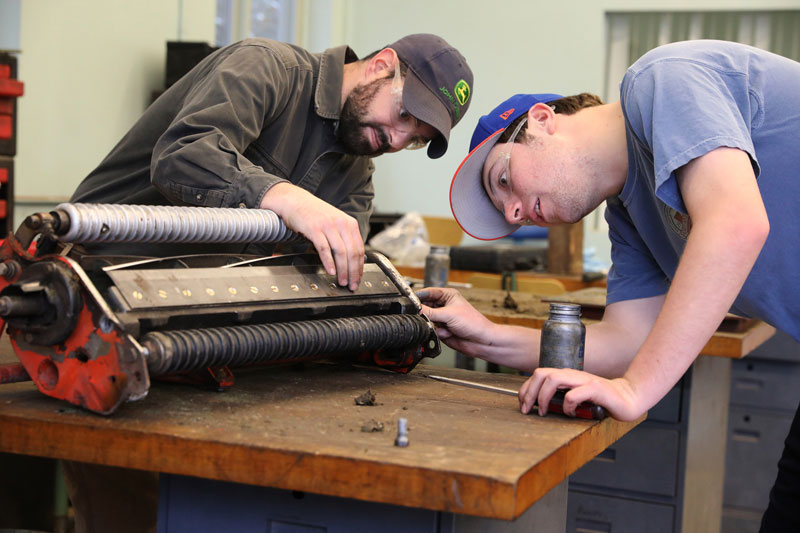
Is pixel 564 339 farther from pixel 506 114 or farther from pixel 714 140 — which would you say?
pixel 506 114

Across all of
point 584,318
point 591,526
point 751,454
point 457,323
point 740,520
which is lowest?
point 740,520

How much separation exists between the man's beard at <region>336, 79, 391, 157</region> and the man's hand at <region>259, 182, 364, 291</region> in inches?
25.5

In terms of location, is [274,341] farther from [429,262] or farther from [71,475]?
[429,262]

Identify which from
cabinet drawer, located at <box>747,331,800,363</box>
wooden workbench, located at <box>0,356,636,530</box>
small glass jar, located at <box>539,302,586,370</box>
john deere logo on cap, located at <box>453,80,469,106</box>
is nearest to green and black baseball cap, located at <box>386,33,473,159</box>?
john deere logo on cap, located at <box>453,80,469,106</box>

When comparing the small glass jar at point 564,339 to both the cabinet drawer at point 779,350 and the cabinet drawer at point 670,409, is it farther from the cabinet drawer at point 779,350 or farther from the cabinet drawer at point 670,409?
the cabinet drawer at point 779,350

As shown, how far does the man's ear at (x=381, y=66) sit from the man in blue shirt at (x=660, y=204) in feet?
1.49

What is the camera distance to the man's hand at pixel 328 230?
1331mm

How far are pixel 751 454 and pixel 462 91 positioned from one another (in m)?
2.03

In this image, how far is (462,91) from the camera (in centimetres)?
207

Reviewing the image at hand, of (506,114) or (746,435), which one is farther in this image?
(746,435)

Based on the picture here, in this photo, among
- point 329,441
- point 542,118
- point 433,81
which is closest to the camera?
point 329,441

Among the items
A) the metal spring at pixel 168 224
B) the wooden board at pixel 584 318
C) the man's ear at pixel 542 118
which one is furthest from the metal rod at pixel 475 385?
the wooden board at pixel 584 318

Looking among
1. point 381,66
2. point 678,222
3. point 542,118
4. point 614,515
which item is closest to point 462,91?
point 381,66

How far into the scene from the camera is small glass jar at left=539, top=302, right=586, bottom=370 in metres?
1.31
